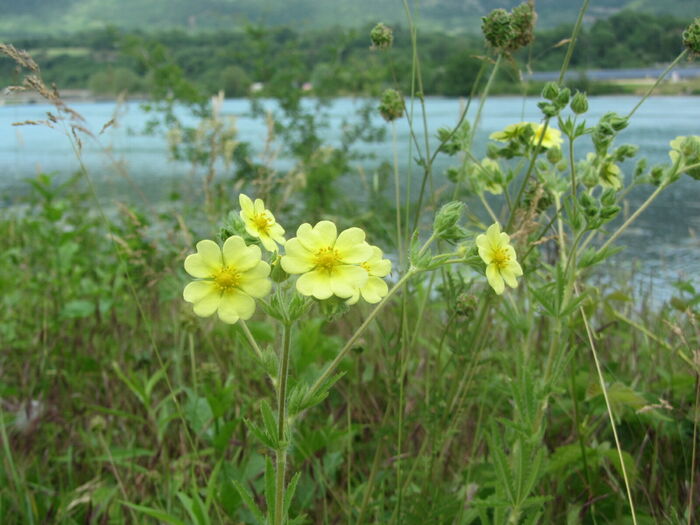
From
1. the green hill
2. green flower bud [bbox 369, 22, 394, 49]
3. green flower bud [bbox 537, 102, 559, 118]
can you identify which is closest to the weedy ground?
green flower bud [bbox 537, 102, 559, 118]

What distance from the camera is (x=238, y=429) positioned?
165cm

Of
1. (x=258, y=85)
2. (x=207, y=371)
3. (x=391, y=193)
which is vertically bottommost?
(x=391, y=193)

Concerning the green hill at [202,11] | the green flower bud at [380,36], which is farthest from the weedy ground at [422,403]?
the green hill at [202,11]

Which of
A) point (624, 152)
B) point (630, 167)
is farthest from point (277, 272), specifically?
point (630, 167)

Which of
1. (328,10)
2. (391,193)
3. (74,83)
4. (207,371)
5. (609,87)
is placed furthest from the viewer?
(328,10)

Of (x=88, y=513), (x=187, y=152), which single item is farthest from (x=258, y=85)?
(x=88, y=513)

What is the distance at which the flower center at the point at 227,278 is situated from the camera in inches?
30.4

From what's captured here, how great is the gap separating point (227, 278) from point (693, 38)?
96 cm

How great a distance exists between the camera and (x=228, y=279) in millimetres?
773

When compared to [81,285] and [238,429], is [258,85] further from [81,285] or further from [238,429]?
[238,429]

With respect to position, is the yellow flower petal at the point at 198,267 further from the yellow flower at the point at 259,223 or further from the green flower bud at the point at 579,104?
the green flower bud at the point at 579,104

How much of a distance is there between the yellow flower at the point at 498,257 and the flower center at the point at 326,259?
0.22 meters

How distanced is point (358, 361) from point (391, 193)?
3347mm

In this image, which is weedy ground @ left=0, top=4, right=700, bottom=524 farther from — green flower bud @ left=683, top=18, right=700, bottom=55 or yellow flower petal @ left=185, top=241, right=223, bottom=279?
green flower bud @ left=683, top=18, right=700, bottom=55
